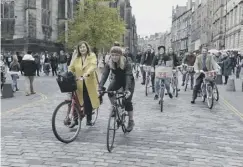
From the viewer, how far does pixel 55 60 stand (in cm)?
3011

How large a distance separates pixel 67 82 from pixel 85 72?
857mm

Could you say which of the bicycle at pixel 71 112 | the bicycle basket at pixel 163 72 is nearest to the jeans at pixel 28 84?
the bicycle basket at pixel 163 72

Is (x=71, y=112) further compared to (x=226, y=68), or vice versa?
(x=226, y=68)

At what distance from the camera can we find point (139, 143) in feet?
23.1

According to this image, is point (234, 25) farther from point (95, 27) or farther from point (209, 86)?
point (209, 86)

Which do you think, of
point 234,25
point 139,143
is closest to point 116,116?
point 139,143

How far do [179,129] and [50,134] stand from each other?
2825 mm

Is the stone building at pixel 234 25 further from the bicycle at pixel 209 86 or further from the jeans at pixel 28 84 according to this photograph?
the bicycle at pixel 209 86

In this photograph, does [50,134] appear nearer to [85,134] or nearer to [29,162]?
[85,134]

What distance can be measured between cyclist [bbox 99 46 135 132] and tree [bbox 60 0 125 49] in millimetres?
34517

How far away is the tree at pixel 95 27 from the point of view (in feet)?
138

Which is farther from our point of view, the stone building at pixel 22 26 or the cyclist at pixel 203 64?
the stone building at pixel 22 26

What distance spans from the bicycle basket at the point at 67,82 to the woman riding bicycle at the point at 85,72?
659 mm

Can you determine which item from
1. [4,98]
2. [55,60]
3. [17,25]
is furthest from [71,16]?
[4,98]
